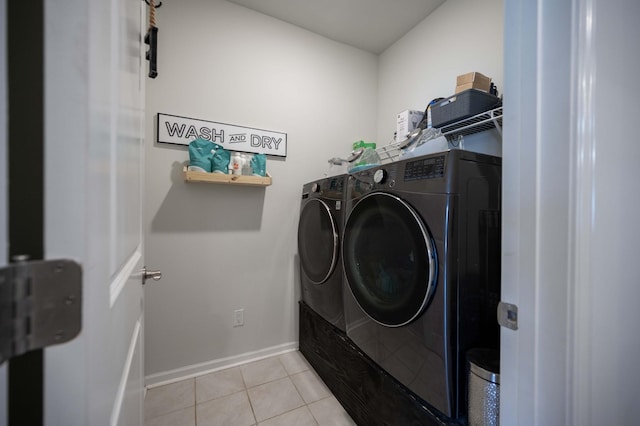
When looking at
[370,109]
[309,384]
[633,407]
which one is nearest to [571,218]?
[633,407]

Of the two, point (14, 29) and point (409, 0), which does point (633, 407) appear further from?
point (409, 0)

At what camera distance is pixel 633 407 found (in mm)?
628

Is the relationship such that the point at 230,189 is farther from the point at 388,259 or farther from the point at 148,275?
the point at 388,259

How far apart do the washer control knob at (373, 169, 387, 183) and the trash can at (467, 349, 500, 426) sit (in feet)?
2.40

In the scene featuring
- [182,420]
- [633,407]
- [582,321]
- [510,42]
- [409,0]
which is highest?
[409,0]

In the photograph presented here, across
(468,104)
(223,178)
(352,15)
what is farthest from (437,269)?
(352,15)

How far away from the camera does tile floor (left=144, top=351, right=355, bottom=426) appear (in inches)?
53.3

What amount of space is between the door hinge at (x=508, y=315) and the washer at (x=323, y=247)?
35.6 inches

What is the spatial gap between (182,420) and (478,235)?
177cm

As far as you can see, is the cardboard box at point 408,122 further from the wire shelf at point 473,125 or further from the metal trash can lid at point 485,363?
the metal trash can lid at point 485,363

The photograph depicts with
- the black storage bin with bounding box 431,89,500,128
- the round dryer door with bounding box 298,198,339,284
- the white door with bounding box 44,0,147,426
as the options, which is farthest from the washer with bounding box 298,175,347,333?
the white door with bounding box 44,0,147,426

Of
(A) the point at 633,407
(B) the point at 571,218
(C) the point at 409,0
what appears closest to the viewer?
(B) the point at 571,218

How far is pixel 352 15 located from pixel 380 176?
156 centimetres

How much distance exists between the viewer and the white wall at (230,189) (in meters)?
1.64
